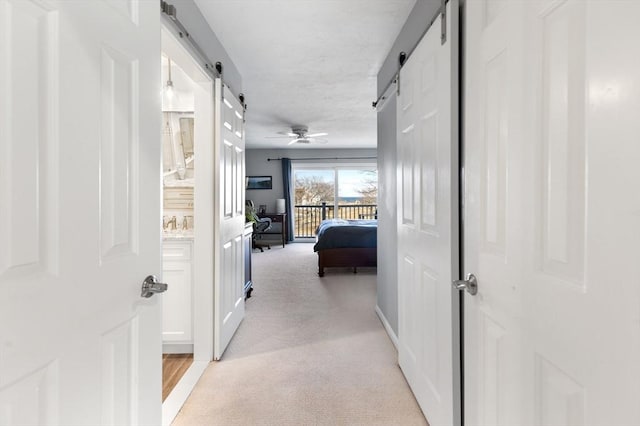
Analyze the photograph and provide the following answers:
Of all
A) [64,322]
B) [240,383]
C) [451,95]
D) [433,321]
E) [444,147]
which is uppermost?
[451,95]

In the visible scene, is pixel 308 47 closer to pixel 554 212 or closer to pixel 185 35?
pixel 185 35

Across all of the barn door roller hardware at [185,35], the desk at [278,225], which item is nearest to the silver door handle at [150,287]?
the barn door roller hardware at [185,35]

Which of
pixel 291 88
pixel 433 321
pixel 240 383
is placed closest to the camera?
pixel 433 321

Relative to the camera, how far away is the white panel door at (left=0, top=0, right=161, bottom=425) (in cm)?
65

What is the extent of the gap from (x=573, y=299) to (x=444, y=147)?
0.93 metres

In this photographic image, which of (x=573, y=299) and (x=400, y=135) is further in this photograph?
(x=400, y=135)

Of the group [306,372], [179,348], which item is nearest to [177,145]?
[179,348]

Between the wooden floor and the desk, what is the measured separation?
6.00 metres

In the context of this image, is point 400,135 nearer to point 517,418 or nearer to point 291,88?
point 517,418

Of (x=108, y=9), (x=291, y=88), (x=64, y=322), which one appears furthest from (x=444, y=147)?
(x=291, y=88)

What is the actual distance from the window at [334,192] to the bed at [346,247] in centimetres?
372

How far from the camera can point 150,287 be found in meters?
1.09

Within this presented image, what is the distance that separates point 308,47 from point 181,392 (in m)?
2.65

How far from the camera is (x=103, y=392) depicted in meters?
0.89
